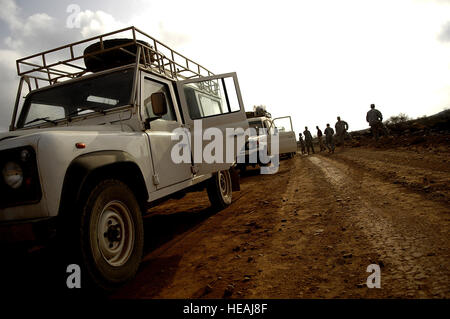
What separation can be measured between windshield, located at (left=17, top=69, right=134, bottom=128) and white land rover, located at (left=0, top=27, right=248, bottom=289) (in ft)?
0.05

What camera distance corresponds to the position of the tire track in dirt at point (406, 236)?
1905 millimetres

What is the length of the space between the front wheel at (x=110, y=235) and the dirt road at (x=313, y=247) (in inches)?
8.7

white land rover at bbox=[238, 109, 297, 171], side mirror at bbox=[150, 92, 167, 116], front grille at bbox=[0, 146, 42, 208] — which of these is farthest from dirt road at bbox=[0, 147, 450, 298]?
white land rover at bbox=[238, 109, 297, 171]

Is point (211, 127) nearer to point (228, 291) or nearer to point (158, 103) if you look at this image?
point (158, 103)

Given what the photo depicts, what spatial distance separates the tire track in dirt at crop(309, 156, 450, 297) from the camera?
6.25 feet

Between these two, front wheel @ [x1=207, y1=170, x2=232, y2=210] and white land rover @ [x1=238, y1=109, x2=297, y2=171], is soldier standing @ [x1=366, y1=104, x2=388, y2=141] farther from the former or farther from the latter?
front wheel @ [x1=207, y1=170, x2=232, y2=210]

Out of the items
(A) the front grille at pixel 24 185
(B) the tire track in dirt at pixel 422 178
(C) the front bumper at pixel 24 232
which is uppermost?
(A) the front grille at pixel 24 185

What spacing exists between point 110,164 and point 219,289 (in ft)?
4.70

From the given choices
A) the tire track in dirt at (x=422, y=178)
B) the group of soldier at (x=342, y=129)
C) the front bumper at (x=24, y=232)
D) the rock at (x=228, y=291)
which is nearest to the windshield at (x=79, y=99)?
the front bumper at (x=24, y=232)

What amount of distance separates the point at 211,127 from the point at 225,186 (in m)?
1.56

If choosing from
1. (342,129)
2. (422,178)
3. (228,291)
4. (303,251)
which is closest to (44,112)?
(228,291)

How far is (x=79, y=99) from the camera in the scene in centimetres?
356

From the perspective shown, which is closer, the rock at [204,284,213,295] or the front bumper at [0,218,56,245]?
the front bumper at [0,218,56,245]

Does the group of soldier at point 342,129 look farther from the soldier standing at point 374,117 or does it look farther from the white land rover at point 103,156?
the white land rover at point 103,156
